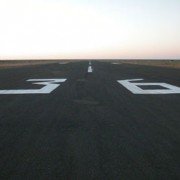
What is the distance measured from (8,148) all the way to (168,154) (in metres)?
1.89

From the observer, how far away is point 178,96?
9.23 meters

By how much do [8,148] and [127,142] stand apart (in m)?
1.49

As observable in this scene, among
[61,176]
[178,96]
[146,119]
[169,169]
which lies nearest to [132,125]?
[146,119]

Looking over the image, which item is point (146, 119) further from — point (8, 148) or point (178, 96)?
point (178, 96)

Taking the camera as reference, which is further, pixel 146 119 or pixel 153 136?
pixel 146 119

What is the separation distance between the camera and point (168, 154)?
12.7 feet

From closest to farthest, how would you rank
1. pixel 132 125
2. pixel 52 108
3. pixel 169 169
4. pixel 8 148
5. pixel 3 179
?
pixel 3 179 → pixel 169 169 → pixel 8 148 → pixel 132 125 → pixel 52 108

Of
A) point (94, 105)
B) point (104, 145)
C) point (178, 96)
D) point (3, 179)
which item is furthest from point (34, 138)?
point (178, 96)

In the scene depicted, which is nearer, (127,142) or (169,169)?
(169,169)

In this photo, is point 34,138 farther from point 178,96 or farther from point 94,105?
point 178,96

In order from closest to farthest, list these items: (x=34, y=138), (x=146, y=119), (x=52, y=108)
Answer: (x=34, y=138), (x=146, y=119), (x=52, y=108)

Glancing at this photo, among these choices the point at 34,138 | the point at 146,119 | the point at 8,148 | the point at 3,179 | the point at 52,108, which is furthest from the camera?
the point at 52,108

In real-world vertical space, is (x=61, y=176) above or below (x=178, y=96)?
above

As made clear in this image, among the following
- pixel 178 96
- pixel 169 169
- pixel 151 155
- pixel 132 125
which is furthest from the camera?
pixel 178 96
